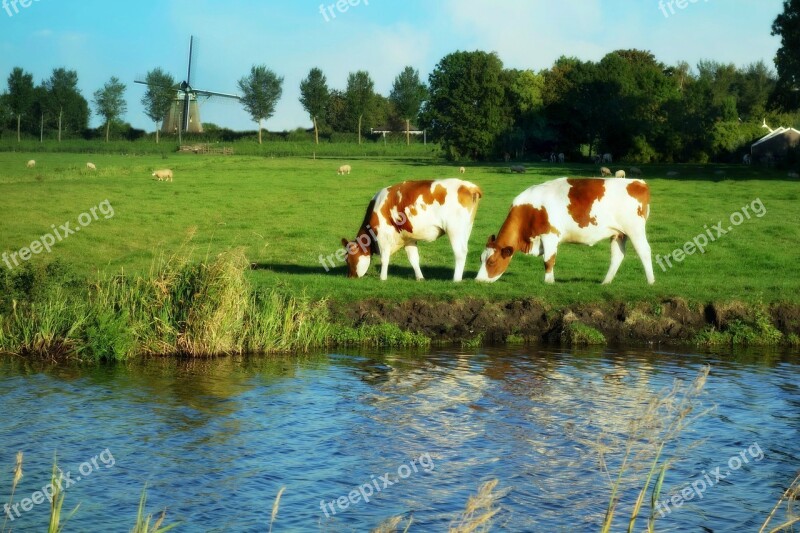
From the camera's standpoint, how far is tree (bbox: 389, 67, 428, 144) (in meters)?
156

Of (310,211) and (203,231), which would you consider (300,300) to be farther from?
(310,211)

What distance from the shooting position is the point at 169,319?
1723cm

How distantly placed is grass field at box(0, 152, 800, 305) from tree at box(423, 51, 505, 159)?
49467 mm

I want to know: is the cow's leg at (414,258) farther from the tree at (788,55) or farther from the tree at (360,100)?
the tree at (360,100)

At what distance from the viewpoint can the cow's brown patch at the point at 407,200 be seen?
21797 millimetres

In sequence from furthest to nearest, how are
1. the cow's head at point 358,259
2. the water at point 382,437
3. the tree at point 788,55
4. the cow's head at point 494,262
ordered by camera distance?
the tree at point 788,55
the cow's head at point 358,259
the cow's head at point 494,262
the water at point 382,437

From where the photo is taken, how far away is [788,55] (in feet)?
192

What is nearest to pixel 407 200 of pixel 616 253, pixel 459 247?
pixel 459 247

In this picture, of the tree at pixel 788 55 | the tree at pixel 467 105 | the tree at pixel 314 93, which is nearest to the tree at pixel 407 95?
the tree at pixel 314 93

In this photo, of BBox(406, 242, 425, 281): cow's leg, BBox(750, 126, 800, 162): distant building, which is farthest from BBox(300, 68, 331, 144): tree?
BBox(406, 242, 425, 281): cow's leg

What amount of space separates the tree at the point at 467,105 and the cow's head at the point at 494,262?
81.6m

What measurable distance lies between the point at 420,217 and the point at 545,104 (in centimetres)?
8703

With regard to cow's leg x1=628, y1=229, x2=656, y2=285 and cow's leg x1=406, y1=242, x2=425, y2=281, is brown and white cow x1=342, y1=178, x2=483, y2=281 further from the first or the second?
cow's leg x1=628, y1=229, x2=656, y2=285

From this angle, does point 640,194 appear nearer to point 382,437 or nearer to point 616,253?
point 616,253
